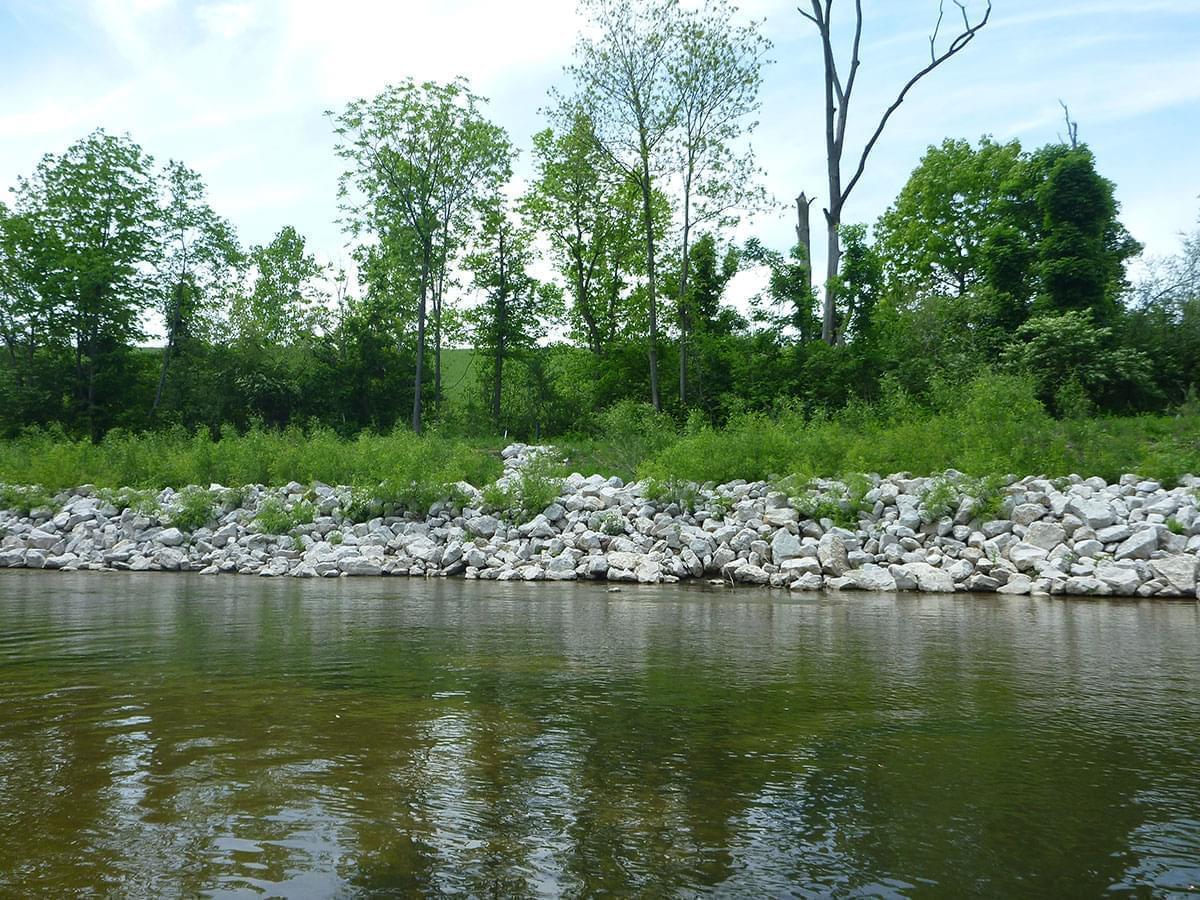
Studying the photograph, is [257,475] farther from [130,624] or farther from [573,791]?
[573,791]

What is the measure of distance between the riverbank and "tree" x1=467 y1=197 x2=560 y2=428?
18738 mm

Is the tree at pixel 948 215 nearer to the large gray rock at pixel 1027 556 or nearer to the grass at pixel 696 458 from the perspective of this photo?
the grass at pixel 696 458

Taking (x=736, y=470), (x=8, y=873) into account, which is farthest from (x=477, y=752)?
(x=736, y=470)

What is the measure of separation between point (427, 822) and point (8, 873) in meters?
1.37

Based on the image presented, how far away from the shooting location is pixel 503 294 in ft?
135

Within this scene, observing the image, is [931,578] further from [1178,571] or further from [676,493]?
[676,493]

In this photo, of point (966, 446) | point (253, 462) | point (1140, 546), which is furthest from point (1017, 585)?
point (253, 462)

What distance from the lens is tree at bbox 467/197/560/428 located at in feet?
134

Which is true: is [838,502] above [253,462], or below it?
below

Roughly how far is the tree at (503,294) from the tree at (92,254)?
1620cm

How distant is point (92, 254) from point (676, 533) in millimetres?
35545

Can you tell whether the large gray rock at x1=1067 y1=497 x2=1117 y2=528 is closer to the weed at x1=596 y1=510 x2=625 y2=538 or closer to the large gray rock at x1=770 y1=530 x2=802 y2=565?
the large gray rock at x1=770 y1=530 x2=802 y2=565

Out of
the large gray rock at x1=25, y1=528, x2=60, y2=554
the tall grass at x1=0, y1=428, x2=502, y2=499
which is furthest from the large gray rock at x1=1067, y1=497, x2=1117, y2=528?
the large gray rock at x1=25, y1=528, x2=60, y2=554

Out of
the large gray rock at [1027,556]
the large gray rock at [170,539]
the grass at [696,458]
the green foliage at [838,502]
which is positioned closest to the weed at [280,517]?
the grass at [696,458]
